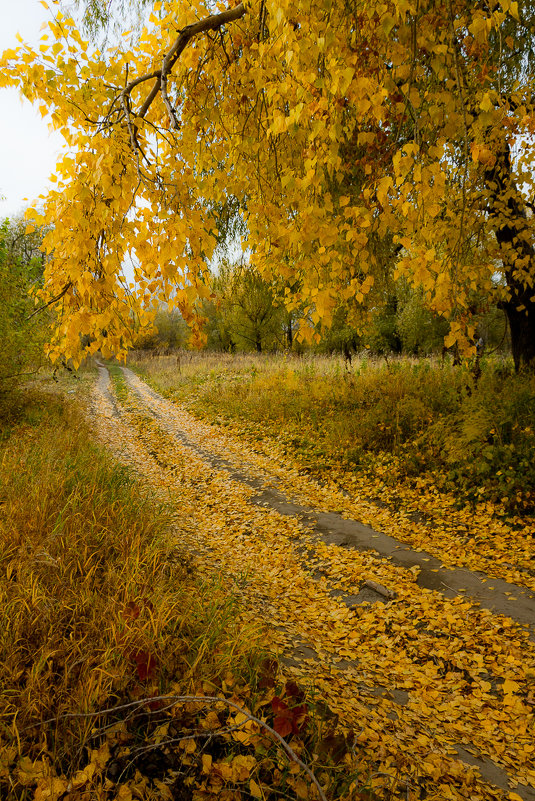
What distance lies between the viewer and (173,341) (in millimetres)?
53250

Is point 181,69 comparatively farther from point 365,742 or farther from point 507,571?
point 507,571

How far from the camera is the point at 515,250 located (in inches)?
239

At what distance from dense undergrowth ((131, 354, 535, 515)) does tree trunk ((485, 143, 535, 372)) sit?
1.83ft

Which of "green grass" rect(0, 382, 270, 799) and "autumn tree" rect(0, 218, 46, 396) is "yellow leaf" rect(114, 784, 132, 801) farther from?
"autumn tree" rect(0, 218, 46, 396)

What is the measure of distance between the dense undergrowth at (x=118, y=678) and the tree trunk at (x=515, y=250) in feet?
19.2

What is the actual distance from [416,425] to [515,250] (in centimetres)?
294

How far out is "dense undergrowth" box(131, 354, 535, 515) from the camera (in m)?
5.50

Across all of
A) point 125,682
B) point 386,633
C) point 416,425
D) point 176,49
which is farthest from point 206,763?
point 416,425

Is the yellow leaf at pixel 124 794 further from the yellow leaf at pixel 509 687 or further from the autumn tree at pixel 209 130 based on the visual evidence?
the yellow leaf at pixel 509 687

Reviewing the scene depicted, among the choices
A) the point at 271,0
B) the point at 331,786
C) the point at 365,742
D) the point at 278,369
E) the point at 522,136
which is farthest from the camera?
the point at 278,369

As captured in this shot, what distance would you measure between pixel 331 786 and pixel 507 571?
3006mm

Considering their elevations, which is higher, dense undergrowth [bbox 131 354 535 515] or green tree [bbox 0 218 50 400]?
green tree [bbox 0 218 50 400]

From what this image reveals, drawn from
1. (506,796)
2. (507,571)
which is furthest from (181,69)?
(507,571)

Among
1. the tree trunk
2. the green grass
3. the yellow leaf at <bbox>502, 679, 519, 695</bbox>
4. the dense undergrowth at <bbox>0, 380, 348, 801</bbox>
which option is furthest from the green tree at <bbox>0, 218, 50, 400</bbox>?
the yellow leaf at <bbox>502, 679, 519, 695</bbox>
